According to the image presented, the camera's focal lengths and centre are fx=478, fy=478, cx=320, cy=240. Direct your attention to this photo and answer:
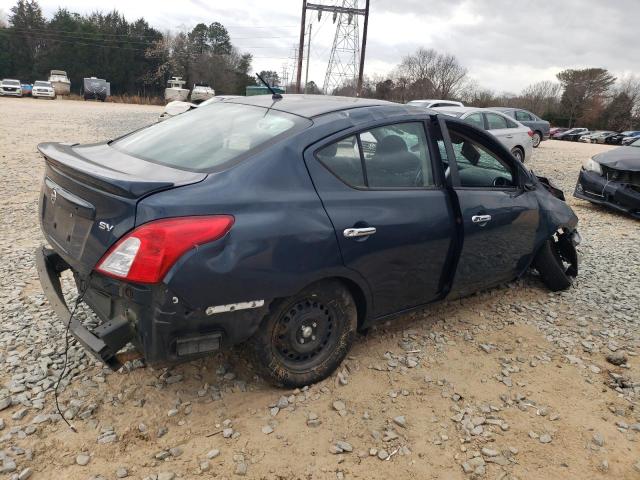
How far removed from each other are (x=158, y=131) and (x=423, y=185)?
1.81 metres

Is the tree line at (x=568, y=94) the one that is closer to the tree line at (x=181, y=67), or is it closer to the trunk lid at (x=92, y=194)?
the tree line at (x=181, y=67)

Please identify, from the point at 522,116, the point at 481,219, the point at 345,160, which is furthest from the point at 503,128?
the point at 345,160

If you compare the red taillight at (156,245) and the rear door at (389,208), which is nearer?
the red taillight at (156,245)

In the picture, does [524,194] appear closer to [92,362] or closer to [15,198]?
[92,362]

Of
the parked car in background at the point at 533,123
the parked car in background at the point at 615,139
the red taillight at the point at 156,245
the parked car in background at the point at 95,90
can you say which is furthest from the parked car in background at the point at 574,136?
the red taillight at the point at 156,245

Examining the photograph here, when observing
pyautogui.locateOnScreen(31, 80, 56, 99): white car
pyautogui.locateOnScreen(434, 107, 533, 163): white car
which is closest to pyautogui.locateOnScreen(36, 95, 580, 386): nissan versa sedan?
pyautogui.locateOnScreen(434, 107, 533, 163): white car

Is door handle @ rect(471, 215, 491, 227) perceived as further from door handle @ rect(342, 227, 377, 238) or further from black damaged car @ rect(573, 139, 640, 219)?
black damaged car @ rect(573, 139, 640, 219)

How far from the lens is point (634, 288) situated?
479 centimetres

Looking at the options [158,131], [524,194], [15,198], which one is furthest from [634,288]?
[15,198]

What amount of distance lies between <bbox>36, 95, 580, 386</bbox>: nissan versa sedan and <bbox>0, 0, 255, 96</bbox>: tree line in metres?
65.4

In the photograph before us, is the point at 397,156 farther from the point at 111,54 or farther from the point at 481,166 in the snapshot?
the point at 111,54

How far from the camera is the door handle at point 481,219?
335cm

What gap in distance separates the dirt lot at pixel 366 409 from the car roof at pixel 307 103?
63.3 inches

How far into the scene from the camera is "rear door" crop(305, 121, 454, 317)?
2.67 metres
